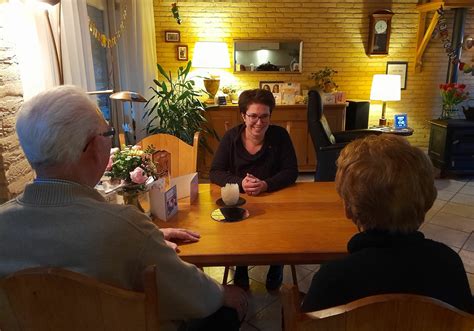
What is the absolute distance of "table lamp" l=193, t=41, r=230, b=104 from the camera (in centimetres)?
466

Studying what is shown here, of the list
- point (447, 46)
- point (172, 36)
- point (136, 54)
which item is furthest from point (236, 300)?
point (447, 46)

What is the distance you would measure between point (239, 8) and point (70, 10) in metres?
3.38

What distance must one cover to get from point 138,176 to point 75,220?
21.4 inches

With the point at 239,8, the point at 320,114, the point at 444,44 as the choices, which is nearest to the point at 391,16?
the point at 444,44

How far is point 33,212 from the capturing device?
0.81 metres

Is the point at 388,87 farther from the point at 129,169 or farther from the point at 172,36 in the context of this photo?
the point at 129,169

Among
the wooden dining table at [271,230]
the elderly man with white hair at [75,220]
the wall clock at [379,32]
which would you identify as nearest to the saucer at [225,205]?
the wooden dining table at [271,230]

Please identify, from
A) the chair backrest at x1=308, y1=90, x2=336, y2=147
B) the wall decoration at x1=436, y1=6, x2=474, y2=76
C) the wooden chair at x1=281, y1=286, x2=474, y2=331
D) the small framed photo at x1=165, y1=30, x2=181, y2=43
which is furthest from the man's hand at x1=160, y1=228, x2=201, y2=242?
the wall decoration at x1=436, y1=6, x2=474, y2=76

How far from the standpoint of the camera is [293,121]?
15.3 feet

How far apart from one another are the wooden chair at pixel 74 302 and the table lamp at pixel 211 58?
4181 mm

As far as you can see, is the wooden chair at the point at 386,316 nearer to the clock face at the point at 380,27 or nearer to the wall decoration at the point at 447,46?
the clock face at the point at 380,27

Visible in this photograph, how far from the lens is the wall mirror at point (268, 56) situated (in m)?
5.05

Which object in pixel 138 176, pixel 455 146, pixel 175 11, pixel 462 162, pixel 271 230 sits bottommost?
pixel 462 162

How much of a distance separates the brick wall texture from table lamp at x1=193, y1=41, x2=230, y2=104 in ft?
10.7
